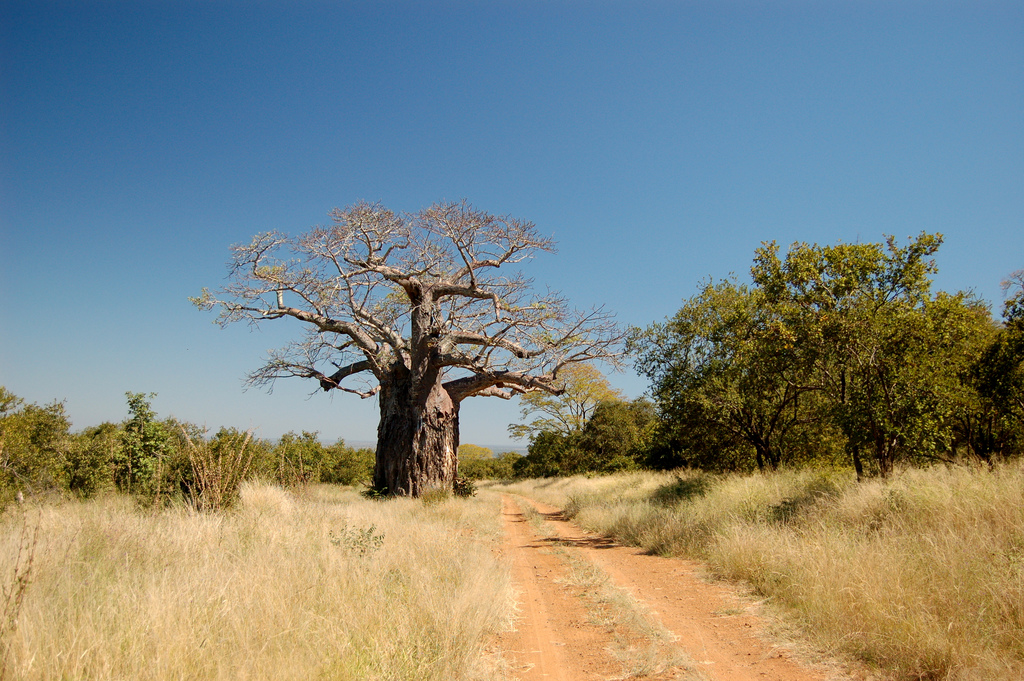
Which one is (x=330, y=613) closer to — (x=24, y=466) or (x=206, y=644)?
A: (x=206, y=644)

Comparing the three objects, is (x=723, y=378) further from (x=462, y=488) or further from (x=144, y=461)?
(x=144, y=461)

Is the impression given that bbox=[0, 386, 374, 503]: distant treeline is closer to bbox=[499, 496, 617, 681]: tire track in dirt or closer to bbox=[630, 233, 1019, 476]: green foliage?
bbox=[499, 496, 617, 681]: tire track in dirt

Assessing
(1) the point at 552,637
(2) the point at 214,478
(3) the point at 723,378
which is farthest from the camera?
(3) the point at 723,378

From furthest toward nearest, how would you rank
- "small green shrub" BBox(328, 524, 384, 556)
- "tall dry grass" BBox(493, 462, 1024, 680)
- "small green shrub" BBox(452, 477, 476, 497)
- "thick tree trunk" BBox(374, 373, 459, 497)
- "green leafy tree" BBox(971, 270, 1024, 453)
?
"small green shrub" BBox(452, 477, 476, 497) → "thick tree trunk" BBox(374, 373, 459, 497) → "green leafy tree" BBox(971, 270, 1024, 453) → "small green shrub" BBox(328, 524, 384, 556) → "tall dry grass" BBox(493, 462, 1024, 680)

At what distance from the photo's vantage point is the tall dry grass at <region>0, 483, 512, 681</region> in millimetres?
2848

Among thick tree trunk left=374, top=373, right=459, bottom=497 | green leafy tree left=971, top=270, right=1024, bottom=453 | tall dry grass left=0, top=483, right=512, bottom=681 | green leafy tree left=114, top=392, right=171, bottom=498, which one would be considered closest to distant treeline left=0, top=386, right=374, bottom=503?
green leafy tree left=114, top=392, right=171, bottom=498

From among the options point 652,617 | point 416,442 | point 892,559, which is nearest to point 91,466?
point 416,442

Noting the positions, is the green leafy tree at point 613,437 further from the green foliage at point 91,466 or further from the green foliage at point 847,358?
the green foliage at point 91,466

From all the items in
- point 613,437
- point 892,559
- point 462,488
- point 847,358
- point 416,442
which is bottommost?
point 462,488

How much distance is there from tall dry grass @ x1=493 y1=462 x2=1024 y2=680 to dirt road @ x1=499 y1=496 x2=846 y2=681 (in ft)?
1.54

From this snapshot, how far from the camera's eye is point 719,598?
5.75 metres

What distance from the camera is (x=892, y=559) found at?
4910 mm

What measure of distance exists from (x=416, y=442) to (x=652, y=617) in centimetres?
1117

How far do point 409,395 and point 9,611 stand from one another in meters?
12.9
